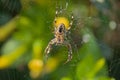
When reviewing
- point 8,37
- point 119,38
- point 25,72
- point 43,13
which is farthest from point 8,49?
point 119,38

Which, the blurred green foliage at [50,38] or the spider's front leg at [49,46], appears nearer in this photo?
the blurred green foliage at [50,38]

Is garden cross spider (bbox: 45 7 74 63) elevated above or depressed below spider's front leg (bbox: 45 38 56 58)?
above

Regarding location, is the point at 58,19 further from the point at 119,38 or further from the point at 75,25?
the point at 119,38

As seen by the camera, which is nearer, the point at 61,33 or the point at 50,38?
the point at 50,38

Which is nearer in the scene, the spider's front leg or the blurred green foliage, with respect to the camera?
the blurred green foliage
